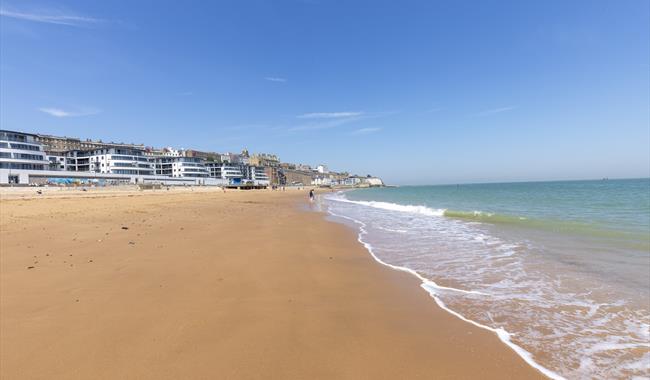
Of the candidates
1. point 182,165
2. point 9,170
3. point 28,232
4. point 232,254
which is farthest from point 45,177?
point 232,254

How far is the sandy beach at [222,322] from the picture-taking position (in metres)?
3.09

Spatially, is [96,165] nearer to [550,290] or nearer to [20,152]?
[20,152]

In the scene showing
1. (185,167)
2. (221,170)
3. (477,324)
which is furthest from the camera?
Result: (221,170)

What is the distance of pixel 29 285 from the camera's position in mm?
5145

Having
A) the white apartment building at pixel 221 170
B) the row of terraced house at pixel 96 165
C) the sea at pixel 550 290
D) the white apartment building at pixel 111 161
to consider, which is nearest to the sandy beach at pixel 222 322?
the sea at pixel 550 290

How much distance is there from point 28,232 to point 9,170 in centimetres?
6908

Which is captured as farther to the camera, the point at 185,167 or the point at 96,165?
the point at 185,167

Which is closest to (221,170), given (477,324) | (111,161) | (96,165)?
(111,161)

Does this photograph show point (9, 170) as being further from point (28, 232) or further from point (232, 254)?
point (232, 254)

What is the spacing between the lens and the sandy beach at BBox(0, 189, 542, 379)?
309 cm

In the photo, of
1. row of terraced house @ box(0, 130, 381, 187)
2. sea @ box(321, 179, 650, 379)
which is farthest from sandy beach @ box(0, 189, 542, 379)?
row of terraced house @ box(0, 130, 381, 187)

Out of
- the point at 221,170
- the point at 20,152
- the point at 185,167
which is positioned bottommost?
the point at 221,170

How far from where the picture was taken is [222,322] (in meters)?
4.05

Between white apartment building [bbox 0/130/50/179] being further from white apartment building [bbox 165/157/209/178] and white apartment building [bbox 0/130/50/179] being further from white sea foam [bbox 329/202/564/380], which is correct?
white sea foam [bbox 329/202/564/380]
